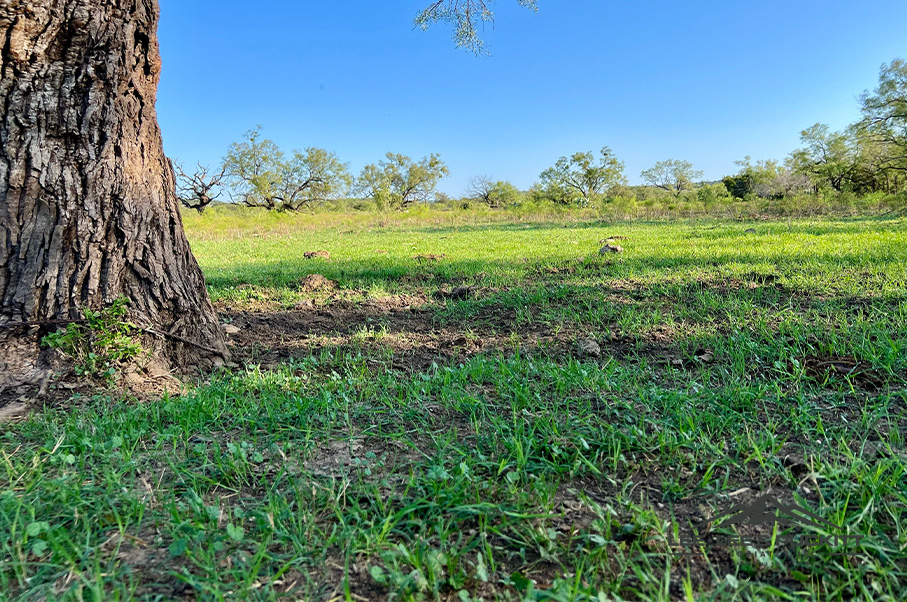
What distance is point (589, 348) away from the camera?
9.26 feet

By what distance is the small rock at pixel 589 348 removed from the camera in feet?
9.10

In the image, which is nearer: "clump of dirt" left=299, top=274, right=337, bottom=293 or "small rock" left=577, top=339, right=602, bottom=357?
"small rock" left=577, top=339, right=602, bottom=357

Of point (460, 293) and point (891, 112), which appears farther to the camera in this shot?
point (891, 112)

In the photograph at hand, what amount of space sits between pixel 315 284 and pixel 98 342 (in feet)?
9.88

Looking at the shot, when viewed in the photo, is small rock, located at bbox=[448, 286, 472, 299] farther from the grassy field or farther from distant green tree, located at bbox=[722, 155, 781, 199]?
distant green tree, located at bbox=[722, 155, 781, 199]

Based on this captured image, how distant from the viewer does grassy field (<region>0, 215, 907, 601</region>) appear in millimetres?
1102

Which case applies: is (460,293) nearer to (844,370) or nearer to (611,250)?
(844,370)

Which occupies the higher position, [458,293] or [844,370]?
[458,293]

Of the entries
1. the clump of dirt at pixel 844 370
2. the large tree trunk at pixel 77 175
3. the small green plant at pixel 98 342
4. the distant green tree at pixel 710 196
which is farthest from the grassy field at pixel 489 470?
the distant green tree at pixel 710 196

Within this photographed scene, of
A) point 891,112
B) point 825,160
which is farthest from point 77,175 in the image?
point 825,160

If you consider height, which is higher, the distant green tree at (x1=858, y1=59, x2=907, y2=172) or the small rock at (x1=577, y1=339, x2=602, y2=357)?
the distant green tree at (x1=858, y1=59, x2=907, y2=172)

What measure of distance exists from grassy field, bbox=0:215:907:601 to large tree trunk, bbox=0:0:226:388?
52 cm

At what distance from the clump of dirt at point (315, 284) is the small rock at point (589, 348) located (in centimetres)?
322

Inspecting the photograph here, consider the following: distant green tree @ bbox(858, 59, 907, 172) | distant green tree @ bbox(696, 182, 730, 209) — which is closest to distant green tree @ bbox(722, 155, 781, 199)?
distant green tree @ bbox(696, 182, 730, 209)
